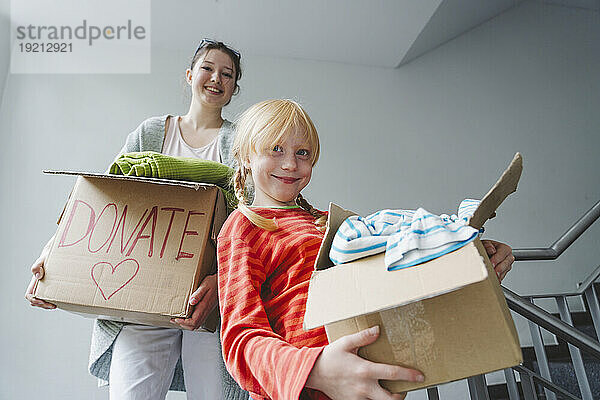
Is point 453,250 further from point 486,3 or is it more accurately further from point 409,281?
point 486,3

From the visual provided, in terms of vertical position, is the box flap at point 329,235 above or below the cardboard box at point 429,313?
above

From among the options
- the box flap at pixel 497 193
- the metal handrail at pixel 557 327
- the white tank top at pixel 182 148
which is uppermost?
the white tank top at pixel 182 148

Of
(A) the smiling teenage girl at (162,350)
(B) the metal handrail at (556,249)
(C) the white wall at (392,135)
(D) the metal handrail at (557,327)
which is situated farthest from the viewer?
(C) the white wall at (392,135)

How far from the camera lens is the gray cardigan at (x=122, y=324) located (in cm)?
107

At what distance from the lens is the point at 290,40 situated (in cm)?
244

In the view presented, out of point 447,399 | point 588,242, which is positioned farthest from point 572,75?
point 447,399

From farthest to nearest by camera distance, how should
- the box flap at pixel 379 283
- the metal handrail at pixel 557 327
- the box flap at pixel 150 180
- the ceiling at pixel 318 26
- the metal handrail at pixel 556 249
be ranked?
1. the ceiling at pixel 318 26
2. the metal handrail at pixel 556 249
3. the metal handrail at pixel 557 327
4. the box flap at pixel 150 180
5. the box flap at pixel 379 283

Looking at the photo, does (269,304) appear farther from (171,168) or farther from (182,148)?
(182,148)

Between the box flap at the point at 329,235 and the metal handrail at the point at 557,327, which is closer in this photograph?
the box flap at the point at 329,235

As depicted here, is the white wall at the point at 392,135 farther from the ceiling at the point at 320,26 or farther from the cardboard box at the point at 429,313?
the cardboard box at the point at 429,313

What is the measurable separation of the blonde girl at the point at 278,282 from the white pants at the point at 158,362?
0.37 m

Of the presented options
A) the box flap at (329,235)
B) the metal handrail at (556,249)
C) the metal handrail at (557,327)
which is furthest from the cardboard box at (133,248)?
the metal handrail at (556,249)

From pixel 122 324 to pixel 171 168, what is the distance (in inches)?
15.5

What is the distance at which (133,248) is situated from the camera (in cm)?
90
